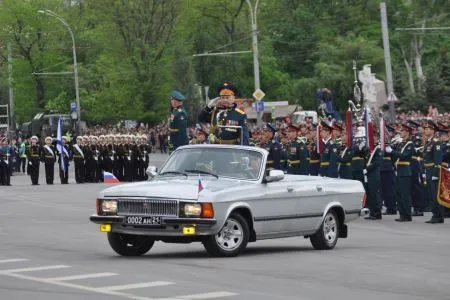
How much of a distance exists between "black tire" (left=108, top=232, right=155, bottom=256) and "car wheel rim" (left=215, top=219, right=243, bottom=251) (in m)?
0.96

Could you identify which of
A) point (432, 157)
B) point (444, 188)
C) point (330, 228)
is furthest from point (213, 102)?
point (432, 157)

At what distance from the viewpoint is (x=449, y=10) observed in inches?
3253

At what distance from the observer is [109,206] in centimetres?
1694

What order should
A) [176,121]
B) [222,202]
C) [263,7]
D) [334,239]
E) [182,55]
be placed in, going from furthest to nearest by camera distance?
[263,7]
[182,55]
[176,121]
[334,239]
[222,202]

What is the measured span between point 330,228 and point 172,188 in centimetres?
323

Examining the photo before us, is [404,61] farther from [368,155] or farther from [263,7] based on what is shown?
[368,155]

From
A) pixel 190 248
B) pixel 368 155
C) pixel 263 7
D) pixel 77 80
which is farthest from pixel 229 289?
pixel 263 7

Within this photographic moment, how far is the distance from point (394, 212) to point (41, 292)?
1577cm

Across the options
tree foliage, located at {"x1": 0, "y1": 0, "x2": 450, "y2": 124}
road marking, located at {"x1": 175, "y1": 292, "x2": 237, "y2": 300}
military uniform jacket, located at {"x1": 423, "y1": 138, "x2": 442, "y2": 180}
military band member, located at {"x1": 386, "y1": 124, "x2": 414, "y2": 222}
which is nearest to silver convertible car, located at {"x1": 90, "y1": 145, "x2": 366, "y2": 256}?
road marking, located at {"x1": 175, "y1": 292, "x2": 237, "y2": 300}

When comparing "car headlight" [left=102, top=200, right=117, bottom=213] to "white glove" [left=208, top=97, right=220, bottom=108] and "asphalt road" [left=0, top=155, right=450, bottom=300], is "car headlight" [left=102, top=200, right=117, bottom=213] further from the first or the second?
"white glove" [left=208, top=97, right=220, bottom=108]

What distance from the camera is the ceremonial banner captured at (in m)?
25.4

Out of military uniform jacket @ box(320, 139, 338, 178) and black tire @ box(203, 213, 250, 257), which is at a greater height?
military uniform jacket @ box(320, 139, 338, 178)

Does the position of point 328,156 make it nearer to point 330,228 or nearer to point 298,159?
point 298,159

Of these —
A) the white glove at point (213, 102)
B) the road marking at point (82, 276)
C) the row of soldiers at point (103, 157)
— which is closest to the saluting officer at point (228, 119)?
the white glove at point (213, 102)
